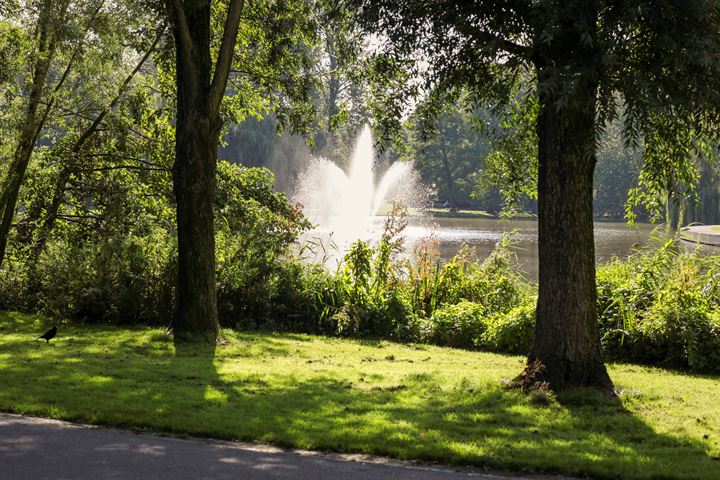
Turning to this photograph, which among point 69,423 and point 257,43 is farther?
point 257,43

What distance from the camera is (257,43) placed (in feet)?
53.8

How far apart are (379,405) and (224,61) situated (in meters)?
6.47

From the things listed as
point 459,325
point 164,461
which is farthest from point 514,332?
point 164,461

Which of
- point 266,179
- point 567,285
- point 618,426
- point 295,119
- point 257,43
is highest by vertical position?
point 257,43

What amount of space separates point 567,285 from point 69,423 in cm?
514

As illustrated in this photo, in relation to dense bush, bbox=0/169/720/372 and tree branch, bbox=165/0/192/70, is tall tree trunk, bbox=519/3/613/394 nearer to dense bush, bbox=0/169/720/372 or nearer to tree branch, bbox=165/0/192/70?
dense bush, bbox=0/169/720/372

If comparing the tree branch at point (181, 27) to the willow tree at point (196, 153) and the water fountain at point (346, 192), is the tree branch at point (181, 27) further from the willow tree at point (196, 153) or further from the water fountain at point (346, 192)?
the water fountain at point (346, 192)

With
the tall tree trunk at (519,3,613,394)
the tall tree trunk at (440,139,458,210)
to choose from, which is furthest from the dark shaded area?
the tall tree trunk at (440,139,458,210)

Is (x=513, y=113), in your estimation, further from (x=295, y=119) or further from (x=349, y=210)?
(x=349, y=210)

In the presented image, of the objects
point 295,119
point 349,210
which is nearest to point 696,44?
point 295,119

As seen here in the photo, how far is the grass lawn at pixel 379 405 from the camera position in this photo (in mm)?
6270

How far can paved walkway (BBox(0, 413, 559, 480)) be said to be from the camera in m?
5.48

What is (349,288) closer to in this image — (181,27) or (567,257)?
(181,27)

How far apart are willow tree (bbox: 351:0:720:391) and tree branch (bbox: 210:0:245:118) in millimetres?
3179
